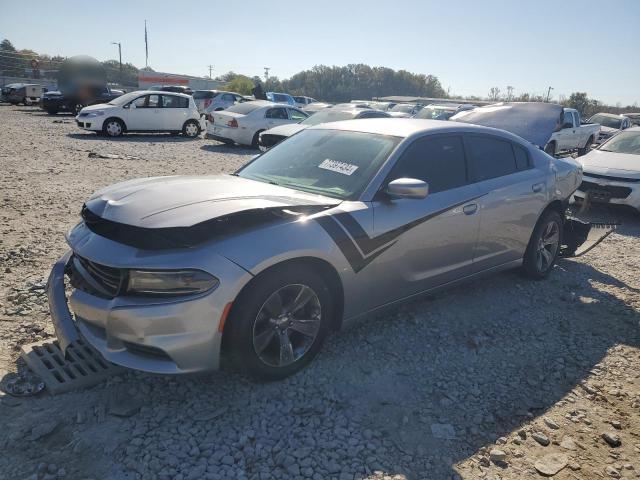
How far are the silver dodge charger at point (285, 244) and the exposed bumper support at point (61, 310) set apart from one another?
0.01m

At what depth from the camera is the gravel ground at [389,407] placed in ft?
8.04

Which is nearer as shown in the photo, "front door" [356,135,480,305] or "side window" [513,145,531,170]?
"front door" [356,135,480,305]

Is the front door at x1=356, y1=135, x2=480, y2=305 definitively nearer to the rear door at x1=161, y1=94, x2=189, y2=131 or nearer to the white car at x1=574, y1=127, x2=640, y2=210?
the white car at x1=574, y1=127, x2=640, y2=210

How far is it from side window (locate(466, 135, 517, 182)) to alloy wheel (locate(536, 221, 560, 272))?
881 millimetres

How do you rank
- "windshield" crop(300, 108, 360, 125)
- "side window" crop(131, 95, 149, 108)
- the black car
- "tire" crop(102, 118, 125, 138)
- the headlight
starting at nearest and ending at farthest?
the headlight → "windshield" crop(300, 108, 360, 125) → "tire" crop(102, 118, 125, 138) → "side window" crop(131, 95, 149, 108) → the black car

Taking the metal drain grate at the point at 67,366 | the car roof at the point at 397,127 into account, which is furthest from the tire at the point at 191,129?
the metal drain grate at the point at 67,366

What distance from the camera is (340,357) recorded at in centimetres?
343

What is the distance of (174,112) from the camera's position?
1709 cm

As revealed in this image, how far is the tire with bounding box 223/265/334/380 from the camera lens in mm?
2736

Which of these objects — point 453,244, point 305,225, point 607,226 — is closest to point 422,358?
point 453,244

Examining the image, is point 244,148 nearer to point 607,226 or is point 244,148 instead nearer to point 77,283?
point 607,226

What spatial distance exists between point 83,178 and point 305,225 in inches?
287

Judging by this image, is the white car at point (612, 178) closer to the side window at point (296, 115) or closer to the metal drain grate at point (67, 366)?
the metal drain grate at point (67, 366)

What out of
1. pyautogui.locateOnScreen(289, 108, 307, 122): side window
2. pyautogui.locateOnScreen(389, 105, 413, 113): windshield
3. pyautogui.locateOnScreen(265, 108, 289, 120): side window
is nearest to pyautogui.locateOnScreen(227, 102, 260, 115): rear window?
pyautogui.locateOnScreen(265, 108, 289, 120): side window
